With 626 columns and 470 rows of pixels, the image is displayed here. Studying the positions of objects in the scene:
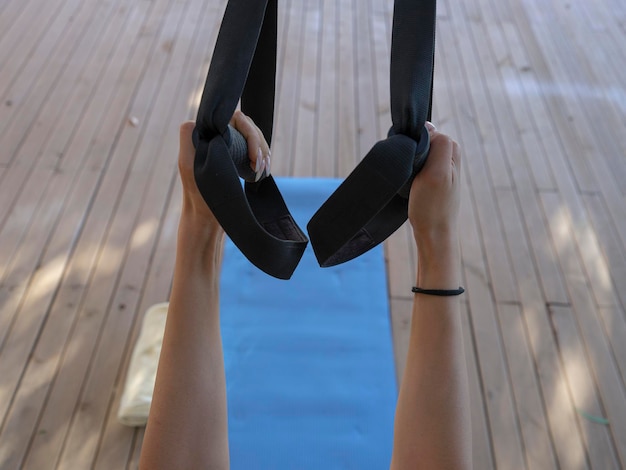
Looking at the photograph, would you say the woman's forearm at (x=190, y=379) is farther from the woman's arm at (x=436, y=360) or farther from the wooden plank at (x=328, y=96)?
the wooden plank at (x=328, y=96)

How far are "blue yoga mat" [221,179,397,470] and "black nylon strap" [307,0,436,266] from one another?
2.57 feet

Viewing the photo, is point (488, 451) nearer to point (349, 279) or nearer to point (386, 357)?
point (386, 357)

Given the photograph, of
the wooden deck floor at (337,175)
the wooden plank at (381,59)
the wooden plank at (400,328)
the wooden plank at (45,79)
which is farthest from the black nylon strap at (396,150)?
the wooden plank at (45,79)

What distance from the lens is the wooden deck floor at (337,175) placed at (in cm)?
150

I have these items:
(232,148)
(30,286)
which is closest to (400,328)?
(232,148)

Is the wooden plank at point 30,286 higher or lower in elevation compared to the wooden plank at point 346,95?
lower

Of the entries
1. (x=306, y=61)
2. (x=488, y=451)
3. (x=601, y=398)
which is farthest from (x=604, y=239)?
(x=306, y=61)

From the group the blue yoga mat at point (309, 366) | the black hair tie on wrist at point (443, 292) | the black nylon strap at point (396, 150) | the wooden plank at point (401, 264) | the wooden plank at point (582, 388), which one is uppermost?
the black nylon strap at point (396, 150)

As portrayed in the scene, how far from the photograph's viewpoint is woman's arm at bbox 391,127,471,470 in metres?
0.69

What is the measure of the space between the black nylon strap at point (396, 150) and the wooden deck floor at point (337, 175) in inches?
42.7

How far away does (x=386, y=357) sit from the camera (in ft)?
4.91

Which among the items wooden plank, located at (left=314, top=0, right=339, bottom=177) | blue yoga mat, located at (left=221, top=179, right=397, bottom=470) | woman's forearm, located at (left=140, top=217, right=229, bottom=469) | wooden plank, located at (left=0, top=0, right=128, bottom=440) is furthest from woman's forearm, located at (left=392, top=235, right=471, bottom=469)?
wooden plank, located at (left=314, top=0, right=339, bottom=177)

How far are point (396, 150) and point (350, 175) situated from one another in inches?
2.4

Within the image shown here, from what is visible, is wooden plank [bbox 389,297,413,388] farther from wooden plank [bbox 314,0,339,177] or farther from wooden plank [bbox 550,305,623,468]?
wooden plank [bbox 314,0,339,177]
